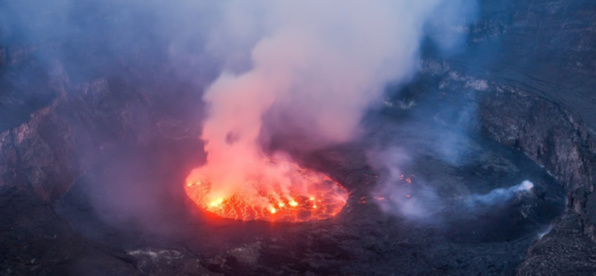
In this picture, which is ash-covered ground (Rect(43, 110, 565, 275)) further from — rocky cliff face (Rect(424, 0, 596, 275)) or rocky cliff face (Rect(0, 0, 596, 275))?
rocky cliff face (Rect(424, 0, 596, 275))

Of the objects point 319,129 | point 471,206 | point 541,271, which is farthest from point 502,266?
point 319,129

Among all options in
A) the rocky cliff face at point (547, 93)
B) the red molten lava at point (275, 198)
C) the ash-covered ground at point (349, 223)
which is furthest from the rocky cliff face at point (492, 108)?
the red molten lava at point (275, 198)

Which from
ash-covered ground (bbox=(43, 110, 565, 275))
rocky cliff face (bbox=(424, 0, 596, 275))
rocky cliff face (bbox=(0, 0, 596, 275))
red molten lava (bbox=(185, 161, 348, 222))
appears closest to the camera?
rocky cliff face (bbox=(424, 0, 596, 275))

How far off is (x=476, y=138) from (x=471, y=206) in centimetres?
1050

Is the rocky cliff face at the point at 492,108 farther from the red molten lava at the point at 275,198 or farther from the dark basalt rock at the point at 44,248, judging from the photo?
the red molten lava at the point at 275,198

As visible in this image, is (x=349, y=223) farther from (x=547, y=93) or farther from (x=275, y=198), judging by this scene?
(x=547, y=93)

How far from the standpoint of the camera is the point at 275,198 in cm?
2266

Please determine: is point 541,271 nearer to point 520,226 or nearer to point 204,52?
point 520,226

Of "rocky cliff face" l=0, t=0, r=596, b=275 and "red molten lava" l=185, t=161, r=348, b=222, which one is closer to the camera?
"rocky cliff face" l=0, t=0, r=596, b=275

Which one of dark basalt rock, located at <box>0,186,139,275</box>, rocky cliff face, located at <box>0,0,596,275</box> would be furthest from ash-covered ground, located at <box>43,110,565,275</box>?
rocky cliff face, located at <box>0,0,596,275</box>

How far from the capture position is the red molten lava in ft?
69.6

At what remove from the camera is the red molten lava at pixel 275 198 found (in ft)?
69.6

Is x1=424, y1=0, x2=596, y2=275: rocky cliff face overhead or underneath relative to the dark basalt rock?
overhead

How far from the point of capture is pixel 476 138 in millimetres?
31141
